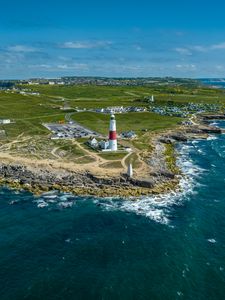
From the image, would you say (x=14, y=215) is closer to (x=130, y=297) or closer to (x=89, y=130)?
(x=130, y=297)

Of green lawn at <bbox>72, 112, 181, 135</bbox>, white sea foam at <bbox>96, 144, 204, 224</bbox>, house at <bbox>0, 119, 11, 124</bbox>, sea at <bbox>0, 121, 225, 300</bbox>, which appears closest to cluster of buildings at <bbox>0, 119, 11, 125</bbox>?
house at <bbox>0, 119, 11, 124</bbox>

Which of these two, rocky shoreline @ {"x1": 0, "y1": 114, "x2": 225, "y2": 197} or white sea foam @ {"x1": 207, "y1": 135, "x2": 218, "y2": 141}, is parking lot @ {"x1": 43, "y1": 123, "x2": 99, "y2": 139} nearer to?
rocky shoreline @ {"x1": 0, "y1": 114, "x2": 225, "y2": 197}

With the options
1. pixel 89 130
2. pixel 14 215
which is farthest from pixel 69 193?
pixel 89 130

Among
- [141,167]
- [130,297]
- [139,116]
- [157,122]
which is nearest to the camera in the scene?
[130,297]

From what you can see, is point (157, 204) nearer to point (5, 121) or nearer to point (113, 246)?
point (113, 246)

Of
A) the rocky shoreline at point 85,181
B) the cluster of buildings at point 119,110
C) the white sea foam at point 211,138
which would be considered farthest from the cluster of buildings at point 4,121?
the white sea foam at point 211,138

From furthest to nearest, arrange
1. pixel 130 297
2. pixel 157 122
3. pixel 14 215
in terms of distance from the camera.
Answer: pixel 157 122, pixel 14 215, pixel 130 297

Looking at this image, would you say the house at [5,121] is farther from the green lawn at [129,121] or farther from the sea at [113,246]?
the sea at [113,246]

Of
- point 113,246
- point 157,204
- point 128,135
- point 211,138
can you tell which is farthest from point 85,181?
point 211,138
